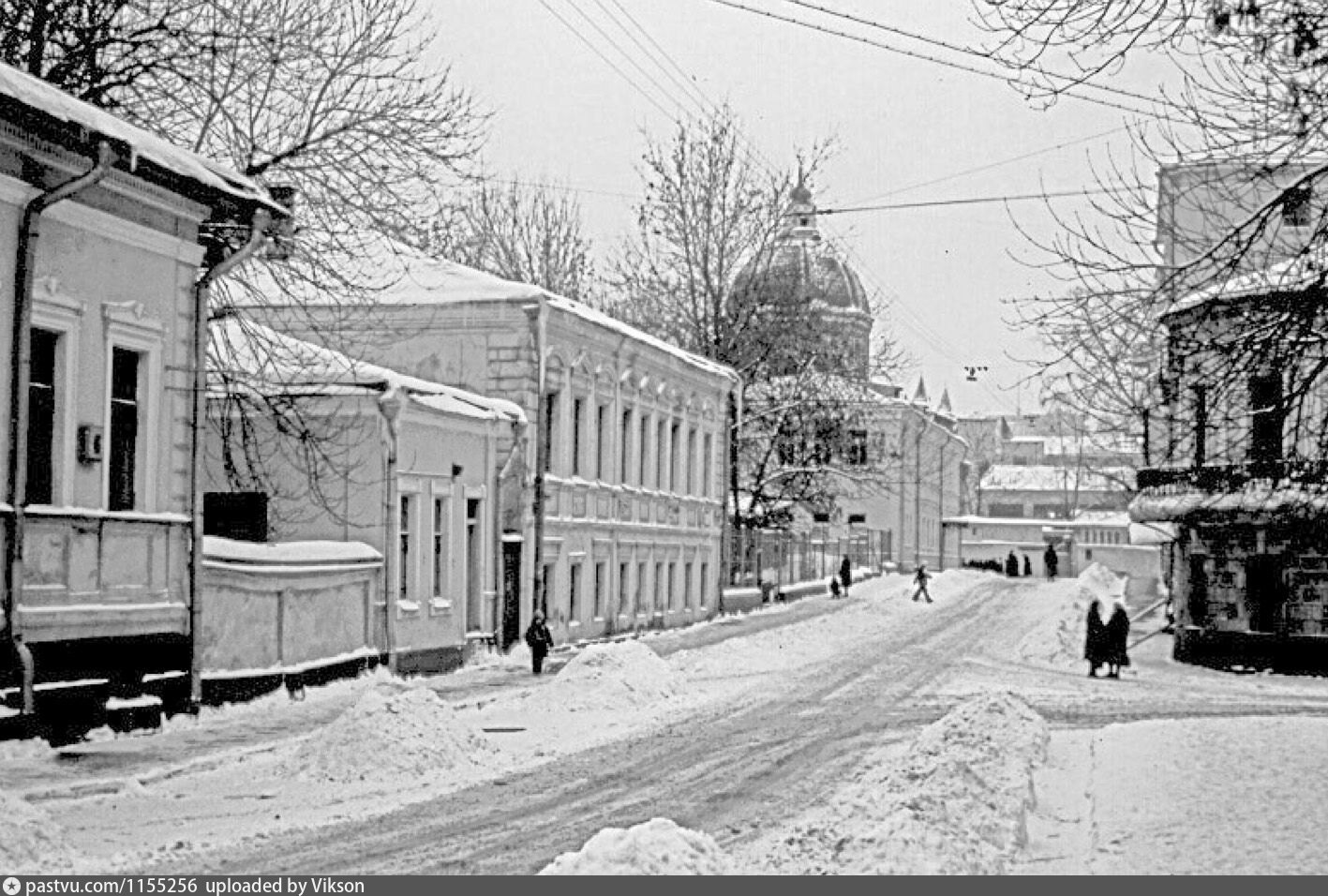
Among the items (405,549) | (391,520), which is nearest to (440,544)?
(405,549)

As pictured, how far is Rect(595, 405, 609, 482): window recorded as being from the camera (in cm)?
3512

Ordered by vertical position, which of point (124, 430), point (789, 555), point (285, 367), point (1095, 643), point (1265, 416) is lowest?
point (1095, 643)

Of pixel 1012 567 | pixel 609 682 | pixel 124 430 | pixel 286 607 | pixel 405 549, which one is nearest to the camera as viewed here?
pixel 124 430

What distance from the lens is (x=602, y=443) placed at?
35.5 m

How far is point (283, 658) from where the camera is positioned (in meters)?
20.8

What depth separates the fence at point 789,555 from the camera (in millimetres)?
49438

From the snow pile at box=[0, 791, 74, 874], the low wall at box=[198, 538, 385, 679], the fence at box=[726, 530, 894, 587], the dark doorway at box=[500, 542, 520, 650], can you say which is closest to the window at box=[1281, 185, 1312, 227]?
the snow pile at box=[0, 791, 74, 874]

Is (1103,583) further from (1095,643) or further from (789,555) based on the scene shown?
(1095,643)

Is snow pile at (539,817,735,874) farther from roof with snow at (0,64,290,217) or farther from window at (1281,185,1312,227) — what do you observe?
roof with snow at (0,64,290,217)

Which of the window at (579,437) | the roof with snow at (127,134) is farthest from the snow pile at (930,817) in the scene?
the window at (579,437)

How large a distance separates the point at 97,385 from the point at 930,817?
33.3 ft

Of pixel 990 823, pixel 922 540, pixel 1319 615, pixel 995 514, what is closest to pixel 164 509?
pixel 990 823

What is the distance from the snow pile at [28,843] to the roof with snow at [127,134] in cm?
638

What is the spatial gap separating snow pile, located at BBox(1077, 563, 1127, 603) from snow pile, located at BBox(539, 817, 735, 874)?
46.4 meters
